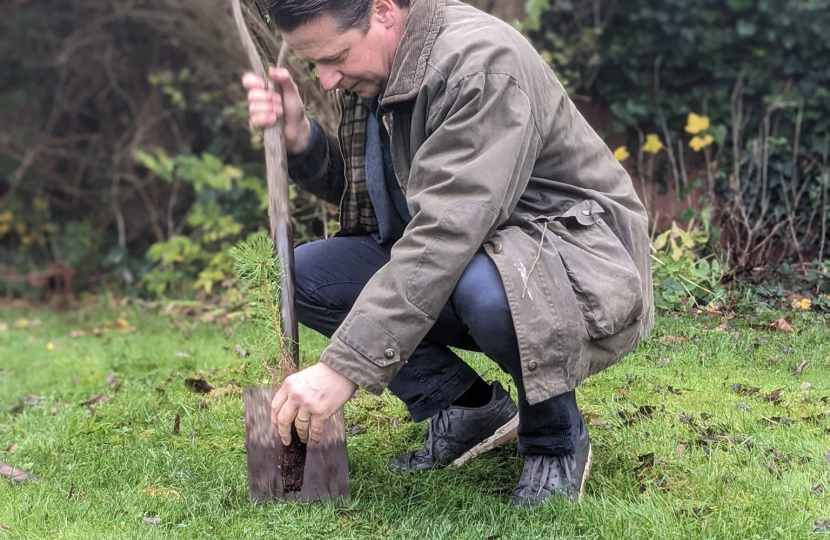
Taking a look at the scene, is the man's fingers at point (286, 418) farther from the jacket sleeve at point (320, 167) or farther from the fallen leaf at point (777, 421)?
the fallen leaf at point (777, 421)

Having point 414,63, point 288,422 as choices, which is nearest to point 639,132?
point 414,63

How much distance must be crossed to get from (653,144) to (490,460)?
136 inches

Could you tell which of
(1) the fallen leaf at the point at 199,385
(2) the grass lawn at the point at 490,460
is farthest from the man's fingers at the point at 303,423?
(1) the fallen leaf at the point at 199,385

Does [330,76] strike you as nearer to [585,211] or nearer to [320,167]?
[320,167]

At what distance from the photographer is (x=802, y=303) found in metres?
3.29

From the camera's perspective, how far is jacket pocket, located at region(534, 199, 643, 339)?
2135mm

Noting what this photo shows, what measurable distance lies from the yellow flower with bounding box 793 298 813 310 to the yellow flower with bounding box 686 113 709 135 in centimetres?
230

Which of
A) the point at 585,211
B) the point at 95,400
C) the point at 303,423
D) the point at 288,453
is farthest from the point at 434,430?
the point at 95,400

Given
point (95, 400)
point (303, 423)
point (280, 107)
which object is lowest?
point (95, 400)

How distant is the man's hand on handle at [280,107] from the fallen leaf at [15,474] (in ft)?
4.50

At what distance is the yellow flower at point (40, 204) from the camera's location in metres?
8.10

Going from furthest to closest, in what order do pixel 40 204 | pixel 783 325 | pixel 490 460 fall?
1. pixel 40 204
2. pixel 783 325
3. pixel 490 460

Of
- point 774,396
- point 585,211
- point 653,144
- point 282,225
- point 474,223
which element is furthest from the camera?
point 653,144

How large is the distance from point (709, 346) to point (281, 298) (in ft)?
5.42
